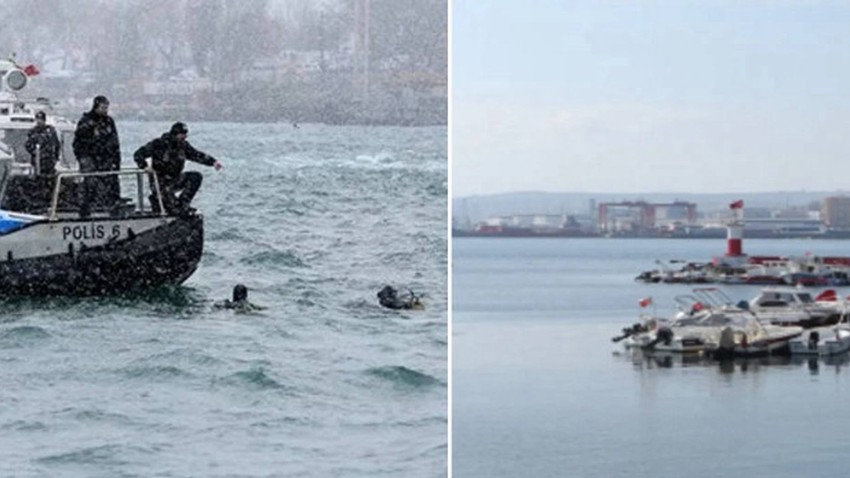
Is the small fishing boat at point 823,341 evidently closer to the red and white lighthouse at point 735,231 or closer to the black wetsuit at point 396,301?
the red and white lighthouse at point 735,231

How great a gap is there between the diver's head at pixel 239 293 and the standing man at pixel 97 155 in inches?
17.8

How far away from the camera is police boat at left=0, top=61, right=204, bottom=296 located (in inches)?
251

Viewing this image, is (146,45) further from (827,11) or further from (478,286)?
(827,11)

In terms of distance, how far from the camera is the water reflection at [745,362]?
693 centimetres

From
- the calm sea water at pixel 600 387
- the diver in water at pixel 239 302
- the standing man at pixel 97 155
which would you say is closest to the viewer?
the standing man at pixel 97 155

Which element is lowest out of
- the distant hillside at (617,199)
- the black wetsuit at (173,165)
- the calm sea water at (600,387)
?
the calm sea water at (600,387)

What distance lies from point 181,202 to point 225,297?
0.32m

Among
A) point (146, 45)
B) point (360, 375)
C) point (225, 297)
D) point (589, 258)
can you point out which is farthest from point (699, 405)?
Answer: point (146, 45)

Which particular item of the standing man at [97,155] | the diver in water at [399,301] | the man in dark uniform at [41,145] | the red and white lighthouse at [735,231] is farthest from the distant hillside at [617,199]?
the man in dark uniform at [41,145]

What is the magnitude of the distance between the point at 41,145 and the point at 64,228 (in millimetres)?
259

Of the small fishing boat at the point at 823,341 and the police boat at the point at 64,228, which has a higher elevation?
the police boat at the point at 64,228

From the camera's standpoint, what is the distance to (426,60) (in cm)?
665

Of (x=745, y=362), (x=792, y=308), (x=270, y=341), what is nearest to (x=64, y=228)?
(x=270, y=341)

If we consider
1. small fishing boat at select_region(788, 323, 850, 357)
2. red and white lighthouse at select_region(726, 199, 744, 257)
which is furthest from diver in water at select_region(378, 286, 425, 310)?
small fishing boat at select_region(788, 323, 850, 357)
